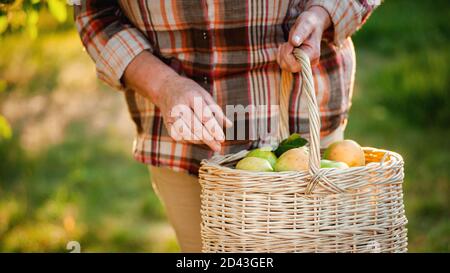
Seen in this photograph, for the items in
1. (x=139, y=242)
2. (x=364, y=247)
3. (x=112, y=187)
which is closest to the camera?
(x=364, y=247)

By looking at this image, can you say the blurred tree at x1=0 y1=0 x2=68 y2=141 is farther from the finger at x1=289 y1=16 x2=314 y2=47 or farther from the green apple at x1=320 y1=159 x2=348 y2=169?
the green apple at x1=320 y1=159 x2=348 y2=169

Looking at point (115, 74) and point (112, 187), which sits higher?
point (115, 74)

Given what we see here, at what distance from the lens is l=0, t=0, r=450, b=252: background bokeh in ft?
12.5

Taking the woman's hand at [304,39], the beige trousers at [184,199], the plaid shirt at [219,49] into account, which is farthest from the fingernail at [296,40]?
the beige trousers at [184,199]

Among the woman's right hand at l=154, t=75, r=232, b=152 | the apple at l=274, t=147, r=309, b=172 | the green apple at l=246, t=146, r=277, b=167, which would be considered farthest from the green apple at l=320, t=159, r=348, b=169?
the woman's right hand at l=154, t=75, r=232, b=152

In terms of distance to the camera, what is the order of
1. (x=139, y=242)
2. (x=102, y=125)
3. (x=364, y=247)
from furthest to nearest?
(x=102, y=125), (x=139, y=242), (x=364, y=247)

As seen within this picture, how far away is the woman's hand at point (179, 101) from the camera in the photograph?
1666 mm

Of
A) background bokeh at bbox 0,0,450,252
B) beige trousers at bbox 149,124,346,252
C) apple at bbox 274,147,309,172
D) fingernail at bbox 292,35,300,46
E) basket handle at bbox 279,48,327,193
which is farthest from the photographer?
background bokeh at bbox 0,0,450,252

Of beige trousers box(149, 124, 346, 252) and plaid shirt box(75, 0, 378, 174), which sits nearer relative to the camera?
plaid shirt box(75, 0, 378, 174)

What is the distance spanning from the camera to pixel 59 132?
524 cm

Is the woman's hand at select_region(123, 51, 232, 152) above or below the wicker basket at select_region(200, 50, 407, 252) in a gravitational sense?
above
